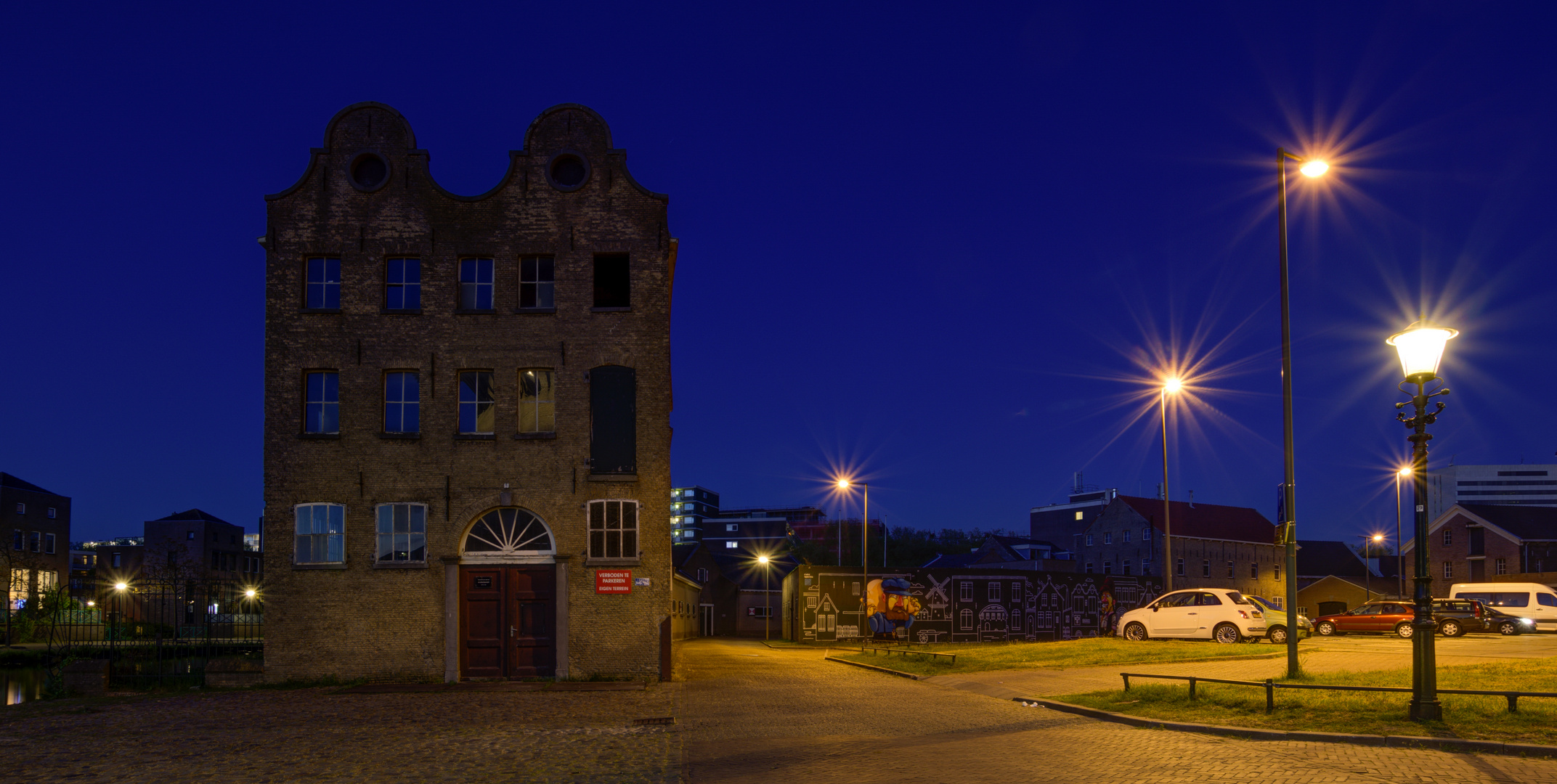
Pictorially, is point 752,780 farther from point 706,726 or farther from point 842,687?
point 842,687

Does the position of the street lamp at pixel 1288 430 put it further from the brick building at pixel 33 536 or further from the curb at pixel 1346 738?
the brick building at pixel 33 536

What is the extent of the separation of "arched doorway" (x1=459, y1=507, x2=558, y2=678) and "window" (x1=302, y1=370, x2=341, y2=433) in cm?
418

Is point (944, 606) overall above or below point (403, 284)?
below

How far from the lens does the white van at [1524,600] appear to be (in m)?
37.1

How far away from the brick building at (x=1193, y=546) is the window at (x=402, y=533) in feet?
225

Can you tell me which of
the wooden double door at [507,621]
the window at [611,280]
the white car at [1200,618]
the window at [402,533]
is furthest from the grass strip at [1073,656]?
the window at [402,533]

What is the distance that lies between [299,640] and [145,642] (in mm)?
5244

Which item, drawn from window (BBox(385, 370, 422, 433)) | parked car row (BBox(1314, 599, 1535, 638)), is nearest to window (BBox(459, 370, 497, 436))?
window (BBox(385, 370, 422, 433))

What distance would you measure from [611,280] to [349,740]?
43.5 feet

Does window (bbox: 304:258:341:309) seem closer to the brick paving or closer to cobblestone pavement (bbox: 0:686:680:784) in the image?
cobblestone pavement (bbox: 0:686:680:784)

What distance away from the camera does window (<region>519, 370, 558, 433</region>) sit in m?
24.2

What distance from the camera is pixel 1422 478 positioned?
12.5 meters

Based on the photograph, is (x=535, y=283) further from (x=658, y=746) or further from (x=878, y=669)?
(x=658, y=746)

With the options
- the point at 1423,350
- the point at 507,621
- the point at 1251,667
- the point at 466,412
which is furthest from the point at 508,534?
the point at 1423,350
